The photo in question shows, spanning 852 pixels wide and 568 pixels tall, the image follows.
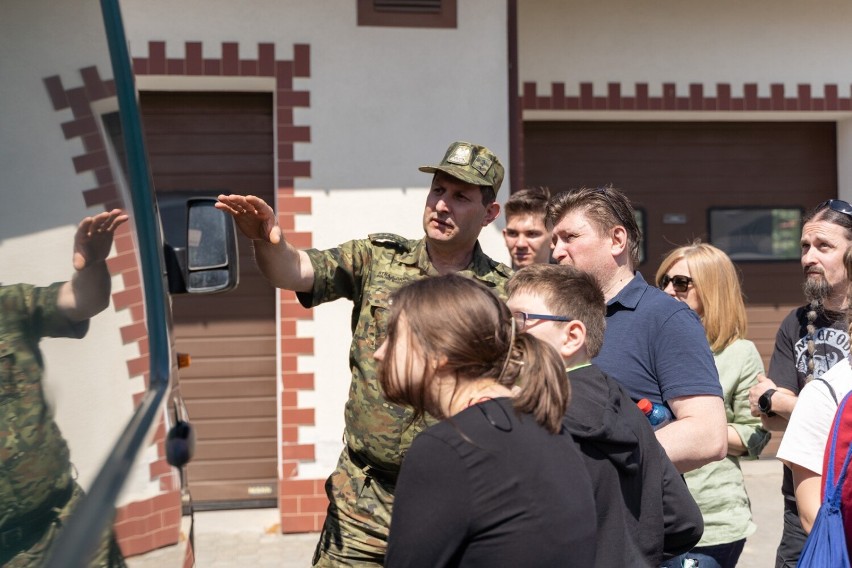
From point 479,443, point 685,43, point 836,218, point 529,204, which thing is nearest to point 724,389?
point 836,218

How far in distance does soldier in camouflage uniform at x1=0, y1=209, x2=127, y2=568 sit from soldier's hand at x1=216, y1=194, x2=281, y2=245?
1242 millimetres

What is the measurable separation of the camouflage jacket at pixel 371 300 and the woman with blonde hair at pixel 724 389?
0.84 m

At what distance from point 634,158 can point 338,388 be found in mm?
2885

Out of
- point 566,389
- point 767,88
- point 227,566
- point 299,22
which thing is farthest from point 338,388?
point 566,389

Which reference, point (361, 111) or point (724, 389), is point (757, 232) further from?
point (724, 389)

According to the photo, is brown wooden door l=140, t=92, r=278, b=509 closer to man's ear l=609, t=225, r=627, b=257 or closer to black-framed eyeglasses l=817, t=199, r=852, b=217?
black-framed eyeglasses l=817, t=199, r=852, b=217

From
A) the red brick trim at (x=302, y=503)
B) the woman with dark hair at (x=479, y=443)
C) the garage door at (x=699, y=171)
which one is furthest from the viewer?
the garage door at (x=699, y=171)

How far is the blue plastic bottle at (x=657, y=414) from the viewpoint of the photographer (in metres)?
2.49

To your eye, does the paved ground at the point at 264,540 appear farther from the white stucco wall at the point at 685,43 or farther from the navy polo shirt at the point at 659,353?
the navy polo shirt at the point at 659,353

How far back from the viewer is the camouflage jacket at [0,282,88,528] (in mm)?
1232

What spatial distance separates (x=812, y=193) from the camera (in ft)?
25.3

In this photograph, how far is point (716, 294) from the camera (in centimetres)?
375

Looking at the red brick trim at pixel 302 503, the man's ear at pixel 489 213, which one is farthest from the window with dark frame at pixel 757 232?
the man's ear at pixel 489 213

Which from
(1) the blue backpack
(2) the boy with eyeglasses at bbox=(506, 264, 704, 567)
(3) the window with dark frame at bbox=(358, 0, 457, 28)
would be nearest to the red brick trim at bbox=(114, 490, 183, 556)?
(2) the boy with eyeglasses at bbox=(506, 264, 704, 567)
